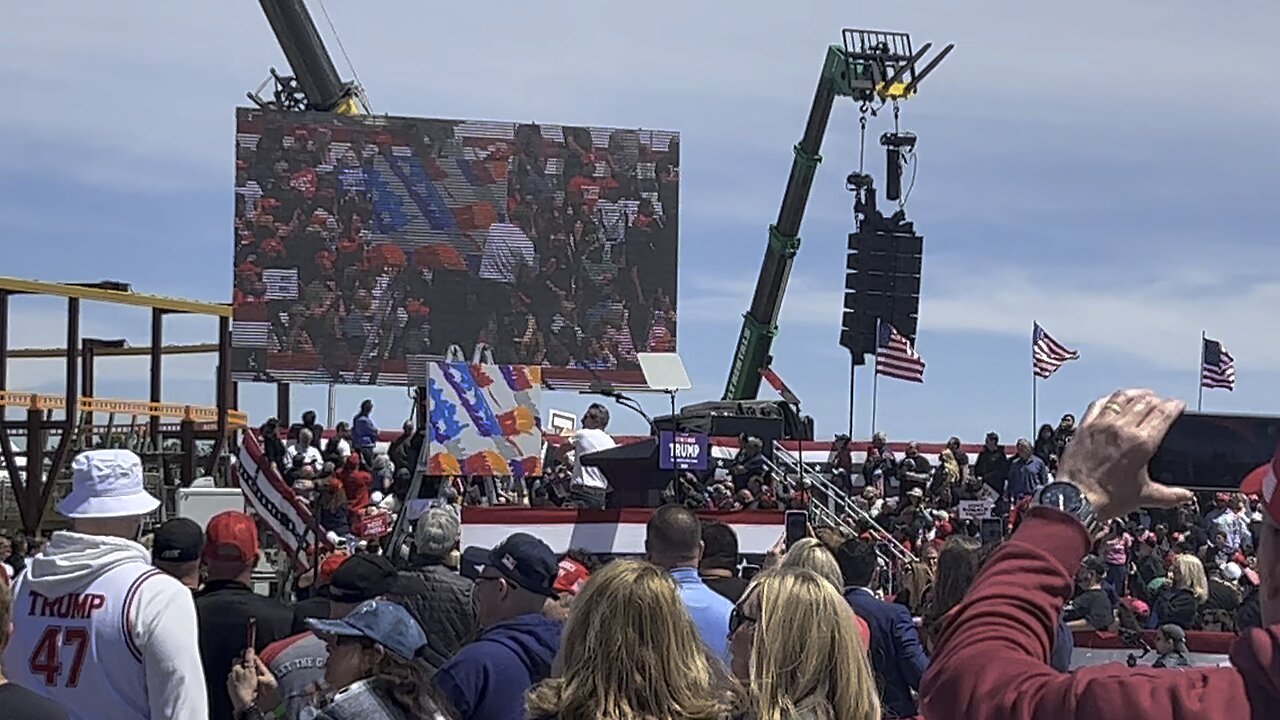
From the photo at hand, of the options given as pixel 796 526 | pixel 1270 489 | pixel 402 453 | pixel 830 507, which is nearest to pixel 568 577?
pixel 1270 489

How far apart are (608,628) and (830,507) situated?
60.9ft

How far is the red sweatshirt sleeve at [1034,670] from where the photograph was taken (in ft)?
6.20

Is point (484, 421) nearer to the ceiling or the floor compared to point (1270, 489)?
nearer to the floor

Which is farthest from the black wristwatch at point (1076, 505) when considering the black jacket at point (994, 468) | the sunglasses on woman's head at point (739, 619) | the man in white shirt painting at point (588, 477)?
the black jacket at point (994, 468)

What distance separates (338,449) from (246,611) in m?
19.9

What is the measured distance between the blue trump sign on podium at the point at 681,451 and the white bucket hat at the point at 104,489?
1051 centimetres

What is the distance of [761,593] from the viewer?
407 cm

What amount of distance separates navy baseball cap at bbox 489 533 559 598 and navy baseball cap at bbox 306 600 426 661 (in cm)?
115

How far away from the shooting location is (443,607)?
260 inches

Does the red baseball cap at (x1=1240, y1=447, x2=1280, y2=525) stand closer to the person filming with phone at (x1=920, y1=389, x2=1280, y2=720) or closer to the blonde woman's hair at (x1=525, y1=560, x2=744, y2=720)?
the person filming with phone at (x1=920, y1=389, x2=1280, y2=720)

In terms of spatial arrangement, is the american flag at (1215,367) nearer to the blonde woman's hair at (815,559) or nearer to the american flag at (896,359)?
the american flag at (896,359)

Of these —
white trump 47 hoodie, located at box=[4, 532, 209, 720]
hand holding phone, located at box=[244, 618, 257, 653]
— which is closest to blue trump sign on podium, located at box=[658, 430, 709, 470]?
hand holding phone, located at box=[244, 618, 257, 653]

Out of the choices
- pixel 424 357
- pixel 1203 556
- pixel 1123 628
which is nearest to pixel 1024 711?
pixel 1123 628

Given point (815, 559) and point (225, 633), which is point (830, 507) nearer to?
point (815, 559)
